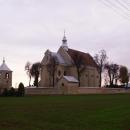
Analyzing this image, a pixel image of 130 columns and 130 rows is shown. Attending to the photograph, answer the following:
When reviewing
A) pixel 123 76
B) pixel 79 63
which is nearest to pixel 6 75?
pixel 79 63

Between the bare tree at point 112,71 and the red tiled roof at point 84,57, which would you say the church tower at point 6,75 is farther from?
the bare tree at point 112,71

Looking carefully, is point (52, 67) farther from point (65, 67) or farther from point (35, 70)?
point (35, 70)

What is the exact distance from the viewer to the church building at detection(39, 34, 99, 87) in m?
100

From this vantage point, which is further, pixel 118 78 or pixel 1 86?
pixel 118 78

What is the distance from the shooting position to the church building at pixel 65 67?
329 ft

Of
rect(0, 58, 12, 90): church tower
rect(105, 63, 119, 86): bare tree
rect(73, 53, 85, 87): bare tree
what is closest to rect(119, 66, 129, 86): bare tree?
rect(105, 63, 119, 86): bare tree

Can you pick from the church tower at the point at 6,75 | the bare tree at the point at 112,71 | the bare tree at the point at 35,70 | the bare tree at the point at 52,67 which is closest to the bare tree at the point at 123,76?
the bare tree at the point at 112,71

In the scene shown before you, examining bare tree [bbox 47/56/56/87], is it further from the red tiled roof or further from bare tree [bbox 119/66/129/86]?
bare tree [bbox 119/66/129/86]

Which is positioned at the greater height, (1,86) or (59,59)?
(59,59)

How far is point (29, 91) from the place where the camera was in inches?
3351

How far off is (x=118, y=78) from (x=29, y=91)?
42.2 m
